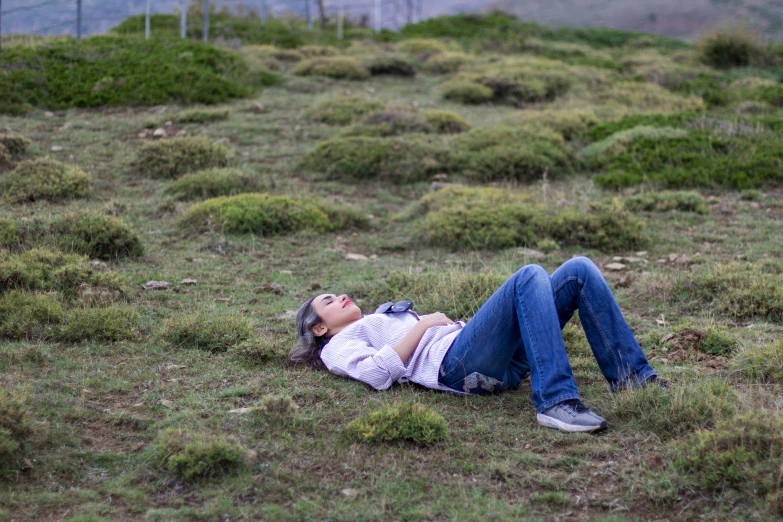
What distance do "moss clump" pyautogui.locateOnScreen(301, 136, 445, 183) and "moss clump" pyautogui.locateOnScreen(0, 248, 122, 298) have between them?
4.96m

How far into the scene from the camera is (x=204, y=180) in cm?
943

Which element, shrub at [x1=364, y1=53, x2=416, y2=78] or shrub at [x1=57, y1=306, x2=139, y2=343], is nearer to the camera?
shrub at [x1=57, y1=306, x2=139, y2=343]

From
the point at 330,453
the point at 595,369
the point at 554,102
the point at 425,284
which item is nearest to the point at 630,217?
the point at 425,284

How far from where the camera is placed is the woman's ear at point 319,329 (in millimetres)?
4551

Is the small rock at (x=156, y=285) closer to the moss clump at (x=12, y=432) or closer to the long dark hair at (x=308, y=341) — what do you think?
the long dark hair at (x=308, y=341)

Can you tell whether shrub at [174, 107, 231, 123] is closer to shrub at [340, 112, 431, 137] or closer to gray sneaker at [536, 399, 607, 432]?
shrub at [340, 112, 431, 137]

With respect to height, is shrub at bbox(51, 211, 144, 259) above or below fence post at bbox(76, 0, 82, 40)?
below

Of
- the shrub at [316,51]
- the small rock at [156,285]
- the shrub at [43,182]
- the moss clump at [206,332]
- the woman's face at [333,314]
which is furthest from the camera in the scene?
the shrub at [316,51]

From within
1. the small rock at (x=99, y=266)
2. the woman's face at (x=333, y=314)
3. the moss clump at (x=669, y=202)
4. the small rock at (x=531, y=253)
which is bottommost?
the small rock at (x=99, y=266)

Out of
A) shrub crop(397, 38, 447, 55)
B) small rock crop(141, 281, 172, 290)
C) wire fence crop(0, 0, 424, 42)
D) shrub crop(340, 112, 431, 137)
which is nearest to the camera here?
small rock crop(141, 281, 172, 290)

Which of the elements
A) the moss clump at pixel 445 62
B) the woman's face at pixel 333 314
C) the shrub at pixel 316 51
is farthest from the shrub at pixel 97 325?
the moss clump at pixel 445 62

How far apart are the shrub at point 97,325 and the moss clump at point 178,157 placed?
5052 millimetres

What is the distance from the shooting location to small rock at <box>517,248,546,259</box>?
7727mm

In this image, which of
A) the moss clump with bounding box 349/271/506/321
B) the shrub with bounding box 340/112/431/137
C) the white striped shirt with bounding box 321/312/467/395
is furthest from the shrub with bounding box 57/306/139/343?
the shrub with bounding box 340/112/431/137
